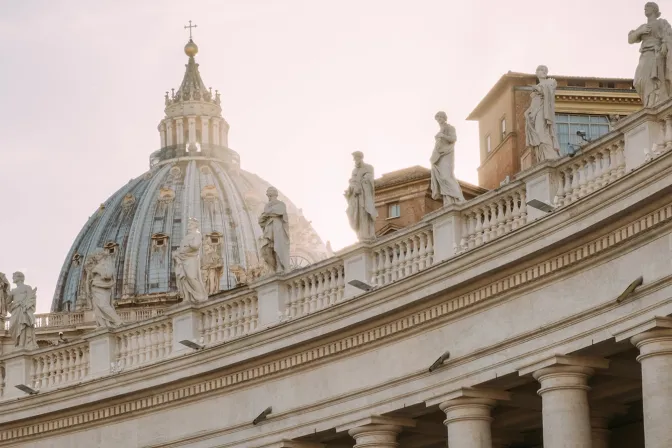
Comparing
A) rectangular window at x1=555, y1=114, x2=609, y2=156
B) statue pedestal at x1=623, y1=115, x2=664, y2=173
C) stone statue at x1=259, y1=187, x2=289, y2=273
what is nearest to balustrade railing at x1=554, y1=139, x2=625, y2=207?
statue pedestal at x1=623, y1=115, x2=664, y2=173

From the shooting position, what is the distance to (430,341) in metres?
41.3

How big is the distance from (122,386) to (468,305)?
11.3 metres

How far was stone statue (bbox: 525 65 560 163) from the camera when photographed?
132 feet

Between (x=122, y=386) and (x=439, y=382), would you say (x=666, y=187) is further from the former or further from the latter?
(x=122, y=386)

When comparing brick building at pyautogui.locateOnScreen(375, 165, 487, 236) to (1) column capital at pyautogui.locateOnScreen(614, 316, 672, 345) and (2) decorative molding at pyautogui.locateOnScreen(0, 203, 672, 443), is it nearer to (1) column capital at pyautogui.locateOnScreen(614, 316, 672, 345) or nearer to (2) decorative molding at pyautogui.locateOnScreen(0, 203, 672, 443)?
(2) decorative molding at pyautogui.locateOnScreen(0, 203, 672, 443)

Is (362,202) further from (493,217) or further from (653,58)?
(653,58)

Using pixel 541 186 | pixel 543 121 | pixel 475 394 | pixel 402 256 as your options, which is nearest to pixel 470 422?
pixel 475 394

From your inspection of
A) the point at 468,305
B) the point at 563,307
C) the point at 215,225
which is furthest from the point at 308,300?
the point at 215,225

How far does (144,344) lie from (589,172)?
1484cm

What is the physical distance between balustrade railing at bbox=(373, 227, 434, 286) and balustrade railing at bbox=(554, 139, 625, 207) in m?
4.02

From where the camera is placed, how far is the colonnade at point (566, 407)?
116 ft

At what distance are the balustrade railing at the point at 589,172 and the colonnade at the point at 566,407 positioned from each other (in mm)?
3071

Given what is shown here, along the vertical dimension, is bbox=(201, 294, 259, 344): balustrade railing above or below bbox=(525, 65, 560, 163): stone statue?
below

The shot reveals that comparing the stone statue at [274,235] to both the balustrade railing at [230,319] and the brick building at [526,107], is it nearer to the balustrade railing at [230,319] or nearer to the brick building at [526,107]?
the balustrade railing at [230,319]
